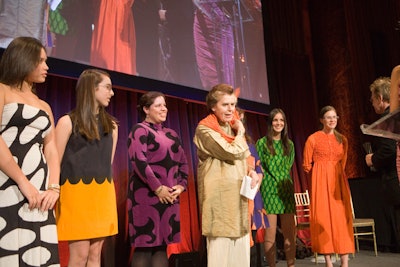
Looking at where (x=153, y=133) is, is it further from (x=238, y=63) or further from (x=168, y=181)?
(x=238, y=63)

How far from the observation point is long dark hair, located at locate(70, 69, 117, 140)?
7.26 feet

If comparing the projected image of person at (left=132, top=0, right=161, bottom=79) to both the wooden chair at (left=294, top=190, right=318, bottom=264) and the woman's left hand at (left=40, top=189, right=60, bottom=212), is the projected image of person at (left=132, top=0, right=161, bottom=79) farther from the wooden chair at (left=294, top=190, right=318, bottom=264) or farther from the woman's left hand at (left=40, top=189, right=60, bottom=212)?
the wooden chair at (left=294, top=190, right=318, bottom=264)

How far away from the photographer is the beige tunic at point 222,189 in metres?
2.36

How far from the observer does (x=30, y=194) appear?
1619 mm

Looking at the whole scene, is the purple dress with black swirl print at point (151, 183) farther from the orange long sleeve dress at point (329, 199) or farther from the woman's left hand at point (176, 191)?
the orange long sleeve dress at point (329, 199)

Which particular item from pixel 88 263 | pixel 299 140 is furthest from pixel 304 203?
pixel 88 263

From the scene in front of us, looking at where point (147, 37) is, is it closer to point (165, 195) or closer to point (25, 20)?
point (25, 20)

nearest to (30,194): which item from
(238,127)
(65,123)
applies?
(65,123)

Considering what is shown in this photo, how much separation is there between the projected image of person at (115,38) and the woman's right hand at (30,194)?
224cm

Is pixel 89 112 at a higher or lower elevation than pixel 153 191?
higher

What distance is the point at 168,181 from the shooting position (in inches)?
109

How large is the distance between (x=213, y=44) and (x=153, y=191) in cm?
279

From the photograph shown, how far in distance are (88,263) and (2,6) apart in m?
2.14

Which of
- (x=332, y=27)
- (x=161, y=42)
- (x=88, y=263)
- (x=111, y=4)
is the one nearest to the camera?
(x=88, y=263)
